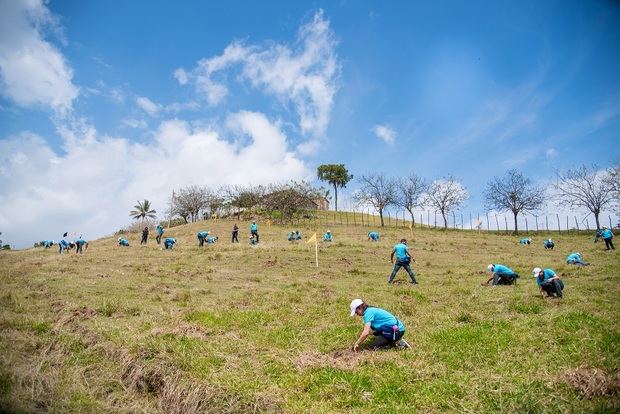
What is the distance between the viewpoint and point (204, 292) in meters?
17.3

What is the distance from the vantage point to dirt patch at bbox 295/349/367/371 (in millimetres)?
9052

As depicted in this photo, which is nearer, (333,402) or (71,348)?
(333,402)

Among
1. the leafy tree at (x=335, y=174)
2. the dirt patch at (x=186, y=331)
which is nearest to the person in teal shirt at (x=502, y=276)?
the dirt patch at (x=186, y=331)

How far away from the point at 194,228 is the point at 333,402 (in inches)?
2229

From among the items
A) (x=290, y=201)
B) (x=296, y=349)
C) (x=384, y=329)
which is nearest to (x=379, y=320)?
(x=384, y=329)

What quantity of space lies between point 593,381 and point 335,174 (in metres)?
103

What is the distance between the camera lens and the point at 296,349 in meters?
10.2

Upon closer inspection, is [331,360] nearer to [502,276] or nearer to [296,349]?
[296,349]

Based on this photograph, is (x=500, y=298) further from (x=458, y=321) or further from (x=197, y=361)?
(x=197, y=361)

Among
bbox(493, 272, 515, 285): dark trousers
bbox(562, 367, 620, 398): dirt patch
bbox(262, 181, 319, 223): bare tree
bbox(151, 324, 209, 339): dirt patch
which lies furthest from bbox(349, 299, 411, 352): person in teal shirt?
bbox(262, 181, 319, 223): bare tree

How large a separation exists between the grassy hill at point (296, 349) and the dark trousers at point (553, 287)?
1.36ft

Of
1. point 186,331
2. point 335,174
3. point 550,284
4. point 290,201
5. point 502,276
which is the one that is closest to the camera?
point 186,331

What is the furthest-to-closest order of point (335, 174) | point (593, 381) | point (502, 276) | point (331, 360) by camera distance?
1. point (335, 174)
2. point (502, 276)
3. point (331, 360)
4. point (593, 381)

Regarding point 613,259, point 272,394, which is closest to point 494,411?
point 272,394
